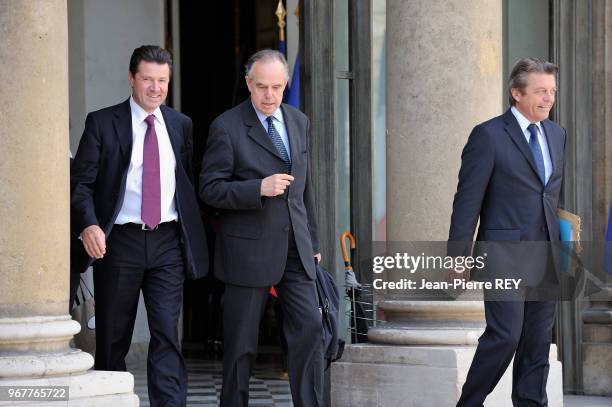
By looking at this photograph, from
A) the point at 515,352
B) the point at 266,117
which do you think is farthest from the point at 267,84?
the point at 515,352

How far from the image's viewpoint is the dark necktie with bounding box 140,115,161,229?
6.80 m

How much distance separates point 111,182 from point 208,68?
6.76 m

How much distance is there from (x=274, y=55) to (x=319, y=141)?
2902mm

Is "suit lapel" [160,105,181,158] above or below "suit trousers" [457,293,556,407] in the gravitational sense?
above

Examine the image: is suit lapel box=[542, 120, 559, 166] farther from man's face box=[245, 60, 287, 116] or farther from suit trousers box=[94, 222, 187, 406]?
suit trousers box=[94, 222, 187, 406]

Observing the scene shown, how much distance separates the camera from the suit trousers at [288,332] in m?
6.68

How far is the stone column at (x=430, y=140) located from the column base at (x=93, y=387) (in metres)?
1.82

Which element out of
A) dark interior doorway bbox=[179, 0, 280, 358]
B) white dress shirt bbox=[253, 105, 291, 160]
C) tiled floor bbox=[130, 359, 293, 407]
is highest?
dark interior doorway bbox=[179, 0, 280, 358]

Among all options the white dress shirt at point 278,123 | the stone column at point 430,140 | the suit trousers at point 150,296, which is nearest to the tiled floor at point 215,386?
the stone column at point 430,140

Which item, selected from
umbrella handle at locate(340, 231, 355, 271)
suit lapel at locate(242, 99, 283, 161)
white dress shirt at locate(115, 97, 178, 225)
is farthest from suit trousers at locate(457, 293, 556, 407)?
umbrella handle at locate(340, 231, 355, 271)

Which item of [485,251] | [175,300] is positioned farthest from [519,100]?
[175,300]

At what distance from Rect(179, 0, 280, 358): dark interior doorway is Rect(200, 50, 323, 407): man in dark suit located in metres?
6.57

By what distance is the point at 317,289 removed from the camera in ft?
23.1

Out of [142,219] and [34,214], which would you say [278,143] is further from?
[34,214]
